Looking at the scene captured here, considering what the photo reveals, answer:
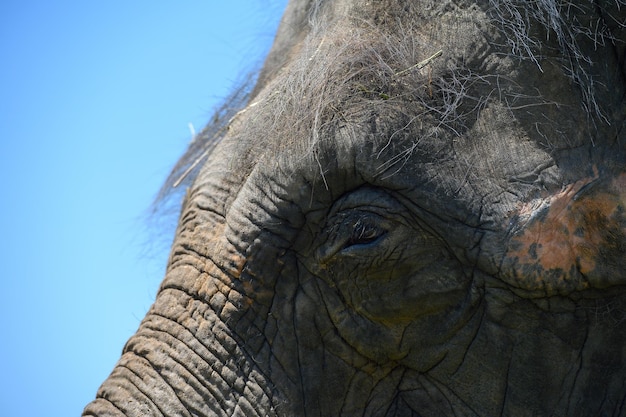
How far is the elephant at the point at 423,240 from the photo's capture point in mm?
2842

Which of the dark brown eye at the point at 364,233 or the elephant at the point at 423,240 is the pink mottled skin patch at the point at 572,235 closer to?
the elephant at the point at 423,240

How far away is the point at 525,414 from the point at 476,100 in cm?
100

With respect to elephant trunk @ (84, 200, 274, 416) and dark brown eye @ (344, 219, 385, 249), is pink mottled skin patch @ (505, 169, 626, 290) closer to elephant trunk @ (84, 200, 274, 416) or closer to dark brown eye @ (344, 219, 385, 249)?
dark brown eye @ (344, 219, 385, 249)

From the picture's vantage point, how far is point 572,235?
2.78 metres

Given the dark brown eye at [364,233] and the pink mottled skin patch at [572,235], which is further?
the dark brown eye at [364,233]

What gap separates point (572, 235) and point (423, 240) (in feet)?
1.48

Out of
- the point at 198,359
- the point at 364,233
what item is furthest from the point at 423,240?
the point at 198,359

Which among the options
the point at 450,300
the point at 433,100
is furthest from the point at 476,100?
the point at 450,300

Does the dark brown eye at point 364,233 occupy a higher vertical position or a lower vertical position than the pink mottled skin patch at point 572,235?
higher

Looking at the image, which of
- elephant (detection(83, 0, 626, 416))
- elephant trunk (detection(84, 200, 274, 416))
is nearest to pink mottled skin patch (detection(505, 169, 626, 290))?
elephant (detection(83, 0, 626, 416))

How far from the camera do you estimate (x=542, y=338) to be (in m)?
2.90

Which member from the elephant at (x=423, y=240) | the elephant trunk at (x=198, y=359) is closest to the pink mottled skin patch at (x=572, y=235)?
the elephant at (x=423, y=240)

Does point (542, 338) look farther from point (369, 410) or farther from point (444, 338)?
point (369, 410)

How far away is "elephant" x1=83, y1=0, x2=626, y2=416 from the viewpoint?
2842mm
